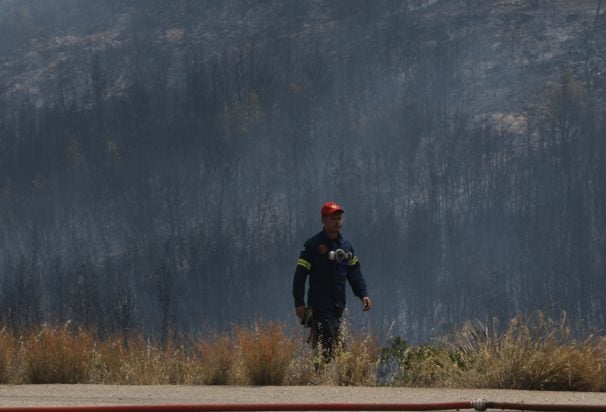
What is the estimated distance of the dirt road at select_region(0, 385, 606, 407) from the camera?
9750mm

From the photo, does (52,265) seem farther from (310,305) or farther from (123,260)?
(310,305)

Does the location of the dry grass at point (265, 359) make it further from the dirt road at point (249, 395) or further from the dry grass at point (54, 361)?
the dry grass at point (54, 361)

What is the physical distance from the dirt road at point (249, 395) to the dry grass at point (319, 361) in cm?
44

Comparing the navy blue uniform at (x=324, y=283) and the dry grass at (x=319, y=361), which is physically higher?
the navy blue uniform at (x=324, y=283)

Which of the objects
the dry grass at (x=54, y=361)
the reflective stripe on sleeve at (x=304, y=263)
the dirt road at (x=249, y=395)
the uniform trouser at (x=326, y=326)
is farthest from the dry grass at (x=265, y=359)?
the dry grass at (x=54, y=361)

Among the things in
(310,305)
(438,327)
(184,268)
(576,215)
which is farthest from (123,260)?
(310,305)

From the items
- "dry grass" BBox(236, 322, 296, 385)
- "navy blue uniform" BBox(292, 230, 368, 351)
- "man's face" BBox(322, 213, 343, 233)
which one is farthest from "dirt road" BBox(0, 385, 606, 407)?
"man's face" BBox(322, 213, 343, 233)

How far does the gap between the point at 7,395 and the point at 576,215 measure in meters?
190

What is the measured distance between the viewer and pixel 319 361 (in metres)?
12.1

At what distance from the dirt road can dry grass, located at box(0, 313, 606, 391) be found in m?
0.44

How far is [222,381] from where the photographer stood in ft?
39.8

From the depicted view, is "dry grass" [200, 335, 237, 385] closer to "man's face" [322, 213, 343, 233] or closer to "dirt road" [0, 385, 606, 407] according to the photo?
"dirt road" [0, 385, 606, 407]

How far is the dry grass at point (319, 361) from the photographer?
1111 centimetres

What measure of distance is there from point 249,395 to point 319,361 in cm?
167
